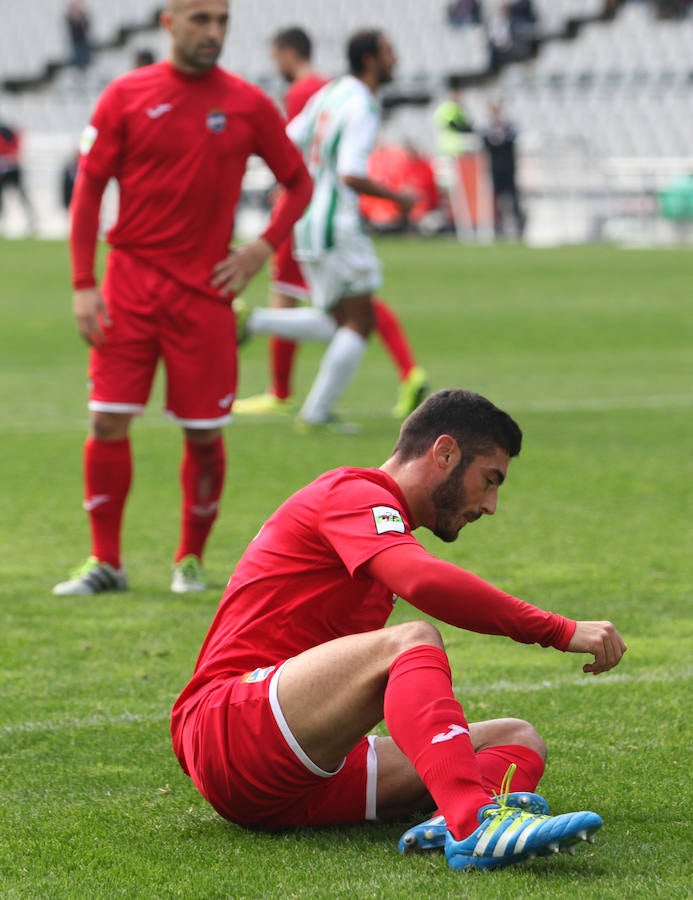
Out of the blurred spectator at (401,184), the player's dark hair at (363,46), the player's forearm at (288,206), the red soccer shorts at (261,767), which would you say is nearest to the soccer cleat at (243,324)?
the player's dark hair at (363,46)

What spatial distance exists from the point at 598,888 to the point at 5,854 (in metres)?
1.24

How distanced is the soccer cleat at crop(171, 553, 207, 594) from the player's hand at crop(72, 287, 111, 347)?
896 millimetres

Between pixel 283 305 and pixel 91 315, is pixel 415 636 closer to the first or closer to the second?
pixel 91 315

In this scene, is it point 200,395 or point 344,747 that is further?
point 200,395

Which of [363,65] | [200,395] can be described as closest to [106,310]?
[200,395]

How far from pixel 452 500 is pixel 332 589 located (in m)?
0.33

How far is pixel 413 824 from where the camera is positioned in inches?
153

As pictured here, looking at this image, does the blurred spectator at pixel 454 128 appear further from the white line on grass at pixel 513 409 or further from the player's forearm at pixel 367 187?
the player's forearm at pixel 367 187

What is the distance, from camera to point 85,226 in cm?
618

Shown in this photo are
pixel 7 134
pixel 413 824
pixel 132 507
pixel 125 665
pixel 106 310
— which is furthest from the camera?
pixel 7 134

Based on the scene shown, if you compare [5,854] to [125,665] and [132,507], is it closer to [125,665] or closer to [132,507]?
[125,665]

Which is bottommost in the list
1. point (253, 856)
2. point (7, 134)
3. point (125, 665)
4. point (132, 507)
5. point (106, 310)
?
point (7, 134)

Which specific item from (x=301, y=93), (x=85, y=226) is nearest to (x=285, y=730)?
(x=85, y=226)

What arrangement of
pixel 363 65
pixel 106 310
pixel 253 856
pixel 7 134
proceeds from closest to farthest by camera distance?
pixel 253 856 < pixel 106 310 < pixel 363 65 < pixel 7 134
